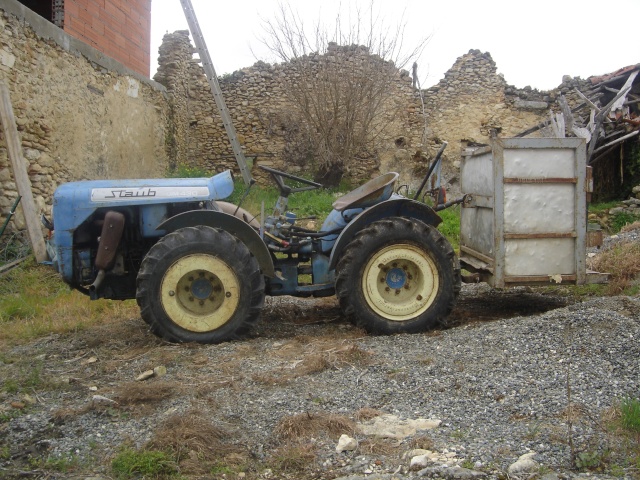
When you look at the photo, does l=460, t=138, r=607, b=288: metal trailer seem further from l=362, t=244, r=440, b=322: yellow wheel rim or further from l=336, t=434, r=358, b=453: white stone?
l=336, t=434, r=358, b=453: white stone

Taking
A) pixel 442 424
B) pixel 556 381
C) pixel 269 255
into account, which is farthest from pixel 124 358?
pixel 556 381

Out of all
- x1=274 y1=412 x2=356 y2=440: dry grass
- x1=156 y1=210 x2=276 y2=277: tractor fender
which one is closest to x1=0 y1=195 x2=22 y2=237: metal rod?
x1=156 y1=210 x2=276 y2=277: tractor fender

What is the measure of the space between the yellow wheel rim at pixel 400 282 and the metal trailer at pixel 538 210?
2.13ft

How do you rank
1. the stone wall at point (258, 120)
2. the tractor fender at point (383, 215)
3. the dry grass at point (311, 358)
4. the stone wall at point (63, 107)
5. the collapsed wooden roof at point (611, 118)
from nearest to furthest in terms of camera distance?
the dry grass at point (311, 358) < the tractor fender at point (383, 215) < the stone wall at point (63, 107) < the collapsed wooden roof at point (611, 118) < the stone wall at point (258, 120)

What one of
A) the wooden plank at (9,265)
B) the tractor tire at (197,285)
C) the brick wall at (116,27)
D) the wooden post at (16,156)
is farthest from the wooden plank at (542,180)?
the brick wall at (116,27)

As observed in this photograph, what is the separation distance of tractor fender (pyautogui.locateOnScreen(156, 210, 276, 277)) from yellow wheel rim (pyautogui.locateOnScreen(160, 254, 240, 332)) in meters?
0.32

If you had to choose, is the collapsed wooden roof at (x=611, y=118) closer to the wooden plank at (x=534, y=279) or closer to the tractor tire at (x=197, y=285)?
the wooden plank at (x=534, y=279)

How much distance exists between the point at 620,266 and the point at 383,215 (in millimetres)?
3220

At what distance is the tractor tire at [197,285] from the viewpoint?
15.4 feet

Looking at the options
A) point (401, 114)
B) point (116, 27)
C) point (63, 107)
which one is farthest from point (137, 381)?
point (401, 114)

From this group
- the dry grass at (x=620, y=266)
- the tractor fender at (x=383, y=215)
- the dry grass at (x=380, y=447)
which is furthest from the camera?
the dry grass at (x=620, y=266)

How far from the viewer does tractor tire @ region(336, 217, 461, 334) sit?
5.05 metres

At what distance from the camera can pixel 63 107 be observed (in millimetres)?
8781

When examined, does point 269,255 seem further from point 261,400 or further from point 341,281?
point 261,400
